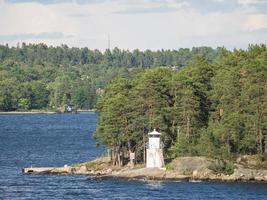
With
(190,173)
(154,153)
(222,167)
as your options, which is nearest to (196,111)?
(154,153)

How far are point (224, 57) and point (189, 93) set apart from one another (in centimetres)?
1503

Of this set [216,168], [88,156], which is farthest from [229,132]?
[88,156]

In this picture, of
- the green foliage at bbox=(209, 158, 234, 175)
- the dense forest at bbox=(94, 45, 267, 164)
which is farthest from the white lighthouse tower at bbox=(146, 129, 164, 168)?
the green foliage at bbox=(209, 158, 234, 175)

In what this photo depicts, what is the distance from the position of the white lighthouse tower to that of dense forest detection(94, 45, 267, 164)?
145 inches

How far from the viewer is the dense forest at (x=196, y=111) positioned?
4385 inches

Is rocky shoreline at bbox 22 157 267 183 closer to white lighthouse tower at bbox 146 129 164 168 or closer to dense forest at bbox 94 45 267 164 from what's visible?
white lighthouse tower at bbox 146 129 164 168

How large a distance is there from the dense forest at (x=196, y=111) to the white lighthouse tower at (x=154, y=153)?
12.1ft

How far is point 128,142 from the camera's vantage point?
118 m

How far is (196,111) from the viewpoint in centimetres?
11681

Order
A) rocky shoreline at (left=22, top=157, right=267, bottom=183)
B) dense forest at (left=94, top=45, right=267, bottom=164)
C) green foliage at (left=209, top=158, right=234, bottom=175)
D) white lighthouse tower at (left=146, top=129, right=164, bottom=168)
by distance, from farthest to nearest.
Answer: dense forest at (left=94, top=45, right=267, bottom=164) < white lighthouse tower at (left=146, top=129, right=164, bottom=168) < green foliage at (left=209, top=158, right=234, bottom=175) < rocky shoreline at (left=22, top=157, right=267, bottom=183)

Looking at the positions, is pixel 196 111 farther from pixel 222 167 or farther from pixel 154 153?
pixel 222 167

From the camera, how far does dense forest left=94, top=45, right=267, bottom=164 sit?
111375 mm

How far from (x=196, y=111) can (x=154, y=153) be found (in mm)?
10199

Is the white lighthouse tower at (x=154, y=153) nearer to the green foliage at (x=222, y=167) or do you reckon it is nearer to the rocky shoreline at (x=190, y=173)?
the rocky shoreline at (x=190, y=173)
